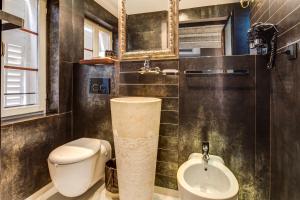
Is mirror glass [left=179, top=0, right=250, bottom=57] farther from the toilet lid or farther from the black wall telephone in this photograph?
the toilet lid

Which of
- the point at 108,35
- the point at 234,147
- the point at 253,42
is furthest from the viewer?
the point at 108,35

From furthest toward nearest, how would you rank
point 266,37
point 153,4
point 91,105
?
point 91,105 → point 153,4 → point 266,37

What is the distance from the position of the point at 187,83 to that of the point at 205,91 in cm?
18

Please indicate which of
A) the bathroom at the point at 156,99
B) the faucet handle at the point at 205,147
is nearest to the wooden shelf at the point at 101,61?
the bathroom at the point at 156,99

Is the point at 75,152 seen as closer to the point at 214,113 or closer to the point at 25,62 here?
the point at 25,62

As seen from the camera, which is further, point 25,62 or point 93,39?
point 93,39

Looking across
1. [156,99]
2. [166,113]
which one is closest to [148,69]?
[156,99]

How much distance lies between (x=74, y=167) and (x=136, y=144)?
1.83 feet

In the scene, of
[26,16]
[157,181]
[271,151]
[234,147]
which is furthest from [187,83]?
[26,16]

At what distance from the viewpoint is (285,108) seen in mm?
1208

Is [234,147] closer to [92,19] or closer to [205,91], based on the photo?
[205,91]

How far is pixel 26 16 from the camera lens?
182 cm

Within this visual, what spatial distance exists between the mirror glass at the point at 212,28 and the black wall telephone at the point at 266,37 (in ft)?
1.37

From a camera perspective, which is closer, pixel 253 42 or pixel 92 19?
pixel 253 42
